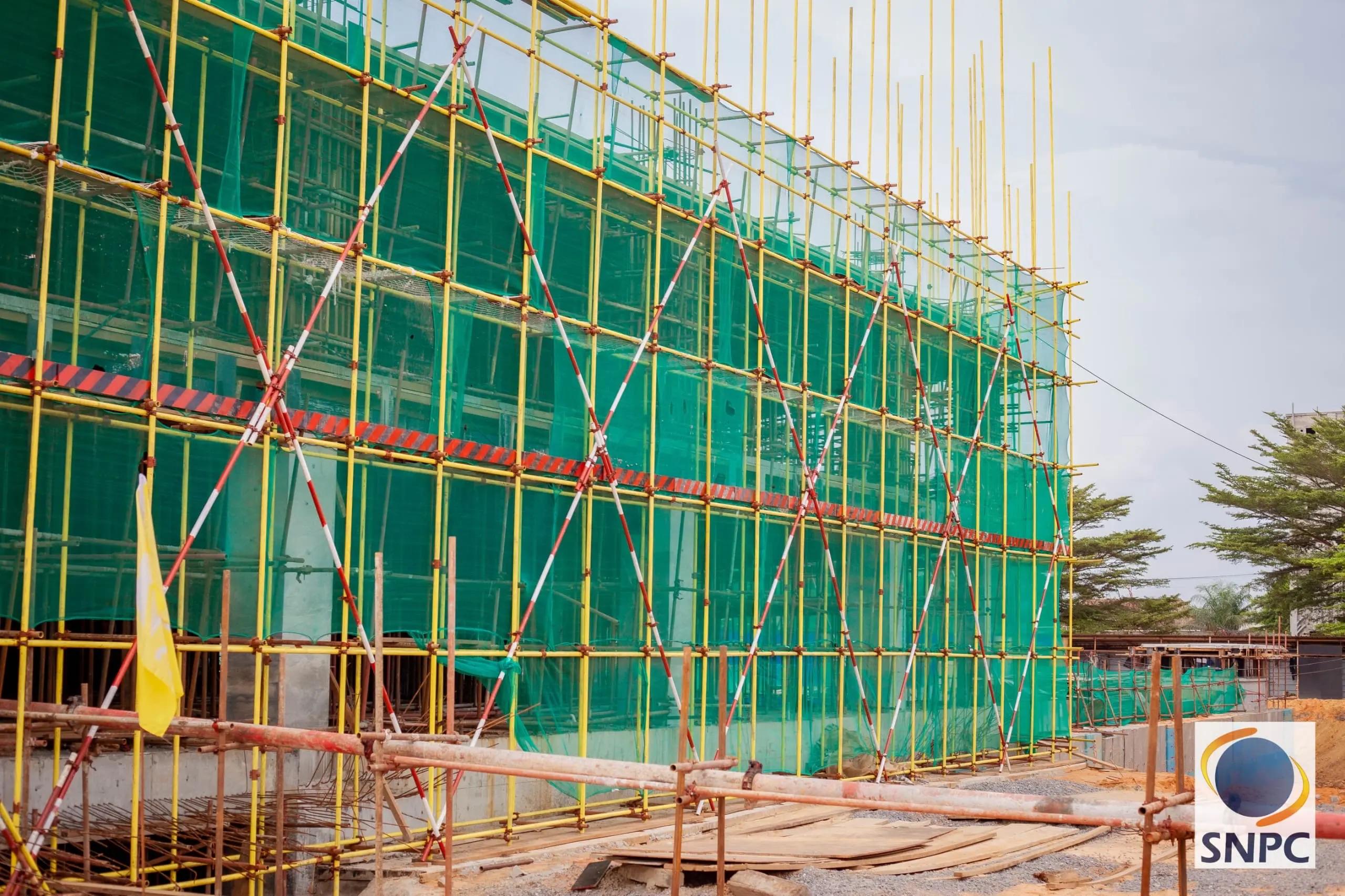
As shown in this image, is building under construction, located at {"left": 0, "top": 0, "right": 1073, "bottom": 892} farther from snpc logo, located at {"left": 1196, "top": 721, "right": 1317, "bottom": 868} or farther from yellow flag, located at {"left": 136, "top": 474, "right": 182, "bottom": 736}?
snpc logo, located at {"left": 1196, "top": 721, "right": 1317, "bottom": 868}

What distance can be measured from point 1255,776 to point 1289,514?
48.0 meters

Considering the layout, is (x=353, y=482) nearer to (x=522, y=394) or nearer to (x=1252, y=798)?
Result: (x=522, y=394)

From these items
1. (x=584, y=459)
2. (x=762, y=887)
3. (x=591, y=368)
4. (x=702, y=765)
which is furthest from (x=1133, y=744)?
(x=702, y=765)

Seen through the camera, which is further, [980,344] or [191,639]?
[980,344]

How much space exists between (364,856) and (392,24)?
290 inches

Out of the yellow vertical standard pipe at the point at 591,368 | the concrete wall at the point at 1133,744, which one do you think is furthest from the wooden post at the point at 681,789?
the concrete wall at the point at 1133,744

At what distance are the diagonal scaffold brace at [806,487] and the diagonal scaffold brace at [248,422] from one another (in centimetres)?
555

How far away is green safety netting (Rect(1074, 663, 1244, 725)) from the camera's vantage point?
1259 inches

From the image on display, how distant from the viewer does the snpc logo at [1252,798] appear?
610cm

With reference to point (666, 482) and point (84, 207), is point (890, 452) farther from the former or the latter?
point (84, 207)

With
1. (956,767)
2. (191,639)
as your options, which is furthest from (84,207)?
(956,767)

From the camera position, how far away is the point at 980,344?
2366cm

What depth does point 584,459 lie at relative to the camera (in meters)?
14.5

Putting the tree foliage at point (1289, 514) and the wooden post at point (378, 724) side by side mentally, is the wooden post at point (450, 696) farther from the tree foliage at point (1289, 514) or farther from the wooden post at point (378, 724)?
the tree foliage at point (1289, 514)
